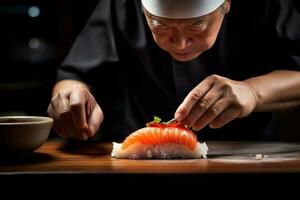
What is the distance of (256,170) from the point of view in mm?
1776

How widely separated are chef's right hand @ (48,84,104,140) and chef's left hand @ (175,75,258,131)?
0.49 meters

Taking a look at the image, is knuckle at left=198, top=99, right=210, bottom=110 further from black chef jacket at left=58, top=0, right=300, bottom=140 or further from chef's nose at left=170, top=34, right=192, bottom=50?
black chef jacket at left=58, top=0, right=300, bottom=140

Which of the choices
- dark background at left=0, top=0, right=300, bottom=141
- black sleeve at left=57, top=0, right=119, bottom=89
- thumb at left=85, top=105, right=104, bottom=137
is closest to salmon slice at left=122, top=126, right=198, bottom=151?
thumb at left=85, top=105, right=104, bottom=137

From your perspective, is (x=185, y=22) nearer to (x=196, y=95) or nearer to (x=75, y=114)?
(x=196, y=95)

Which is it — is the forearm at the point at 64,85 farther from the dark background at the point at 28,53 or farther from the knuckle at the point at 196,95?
the dark background at the point at 28,53

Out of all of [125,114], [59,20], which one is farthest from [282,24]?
[59,20]

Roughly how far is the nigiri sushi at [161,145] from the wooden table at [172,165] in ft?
0.26

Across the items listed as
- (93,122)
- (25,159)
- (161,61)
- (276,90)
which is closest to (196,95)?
(93,122)

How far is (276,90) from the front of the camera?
2.78 meters

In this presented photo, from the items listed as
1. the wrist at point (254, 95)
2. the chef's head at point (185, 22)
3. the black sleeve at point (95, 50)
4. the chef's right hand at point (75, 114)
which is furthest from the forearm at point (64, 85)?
the wrist at point (254, 95)

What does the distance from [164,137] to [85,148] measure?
1.59 feet
